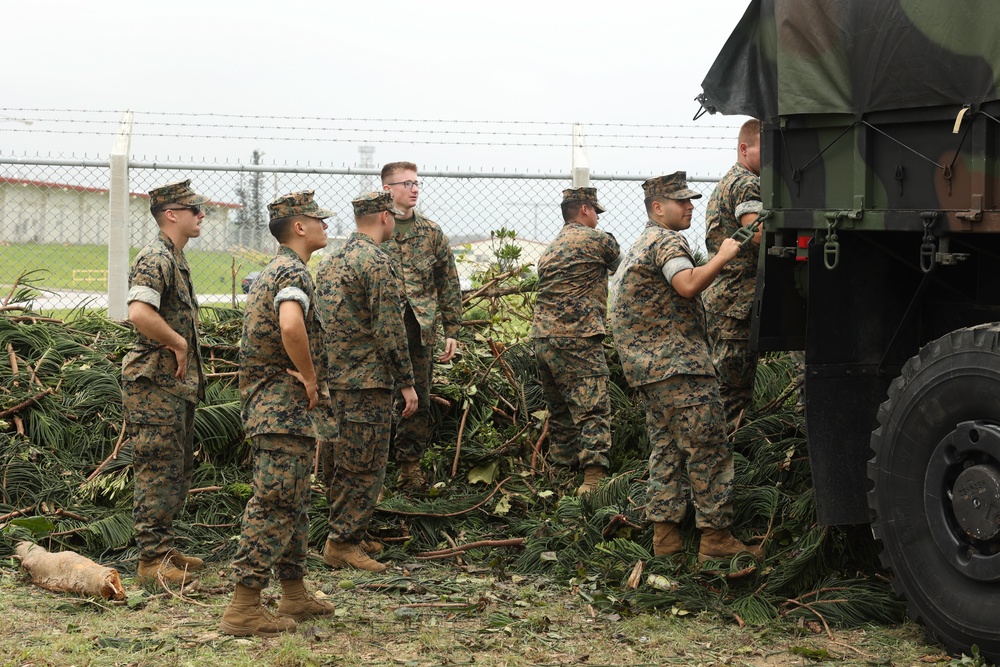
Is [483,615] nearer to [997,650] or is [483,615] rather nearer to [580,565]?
[580,565]

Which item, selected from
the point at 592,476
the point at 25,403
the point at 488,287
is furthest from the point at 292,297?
the point at 488,287

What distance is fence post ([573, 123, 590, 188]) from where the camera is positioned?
345 inches

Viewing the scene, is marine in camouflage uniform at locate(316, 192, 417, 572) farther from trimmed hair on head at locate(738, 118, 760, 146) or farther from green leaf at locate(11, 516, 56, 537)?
trimmed hair on head at locate(738, 118, 760, 146)

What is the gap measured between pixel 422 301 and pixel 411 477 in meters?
1.14

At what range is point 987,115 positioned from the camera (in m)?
4.06

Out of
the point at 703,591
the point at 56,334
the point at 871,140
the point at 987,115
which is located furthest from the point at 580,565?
the point at 56,334

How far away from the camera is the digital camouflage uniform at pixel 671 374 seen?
18.1ft

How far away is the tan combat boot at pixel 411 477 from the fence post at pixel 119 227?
2.95 metres

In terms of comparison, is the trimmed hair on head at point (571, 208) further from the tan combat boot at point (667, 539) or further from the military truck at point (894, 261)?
the tan combat boot at point (667, 539)

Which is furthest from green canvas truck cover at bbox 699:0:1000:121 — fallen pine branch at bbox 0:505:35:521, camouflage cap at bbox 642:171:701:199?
fallen pine branch at bbox 0:505:35:521

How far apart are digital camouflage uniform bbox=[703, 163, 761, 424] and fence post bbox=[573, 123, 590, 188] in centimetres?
233

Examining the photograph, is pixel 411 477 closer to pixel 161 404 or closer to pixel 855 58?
pixel 161 404

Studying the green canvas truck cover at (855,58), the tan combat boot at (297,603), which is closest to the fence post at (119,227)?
the tan combat boot at (297,603)

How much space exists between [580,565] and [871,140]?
261 cm
